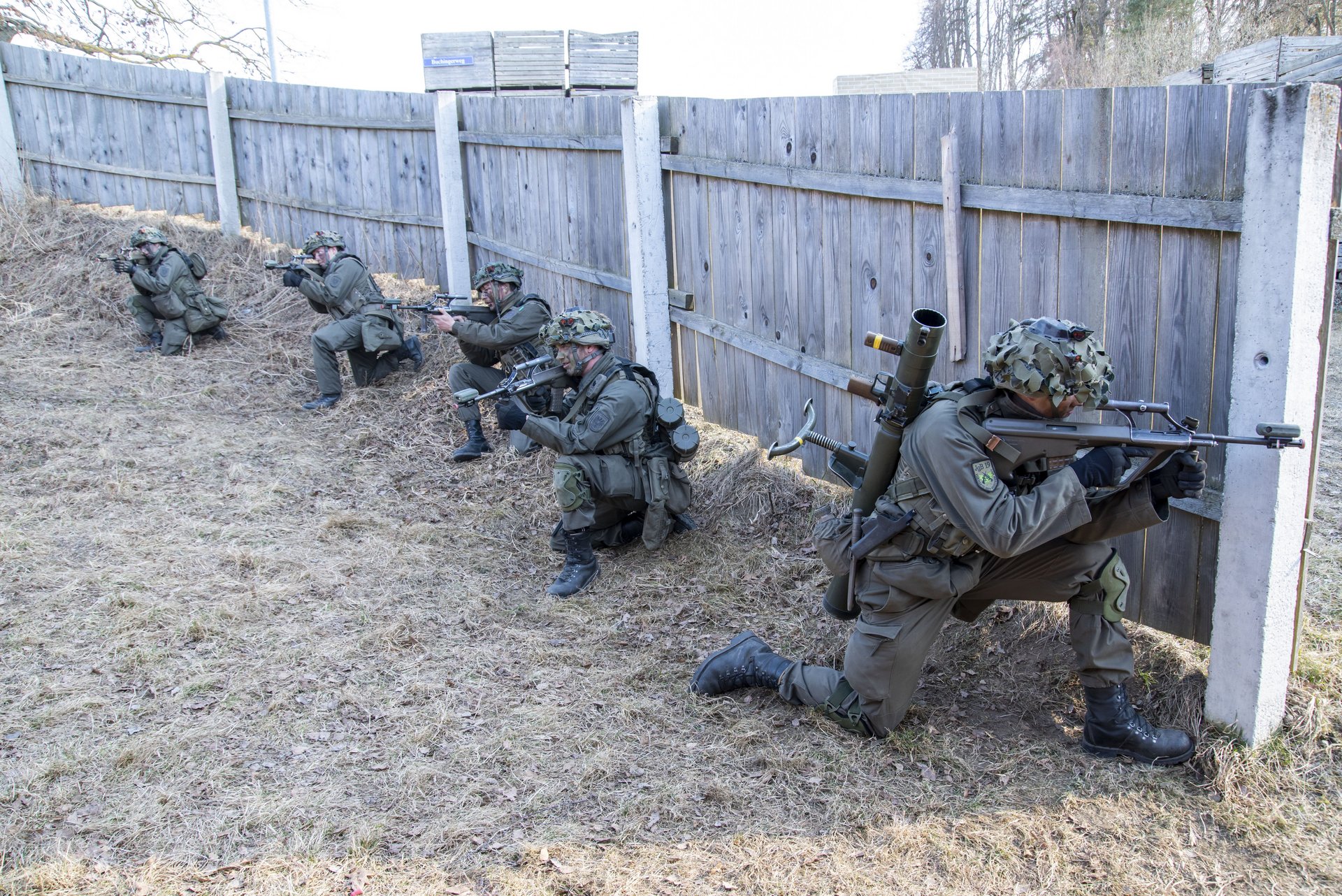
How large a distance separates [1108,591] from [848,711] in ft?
3.51

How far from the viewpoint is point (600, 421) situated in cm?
587

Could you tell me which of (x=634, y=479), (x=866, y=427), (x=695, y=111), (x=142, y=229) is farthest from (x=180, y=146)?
(x=866, y=427)

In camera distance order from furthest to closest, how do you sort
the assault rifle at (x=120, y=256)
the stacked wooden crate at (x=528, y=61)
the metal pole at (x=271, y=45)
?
the metal pole at (x=271, y=45) → the stacked wooden crate at (x=528, y=61) → the assault rifle at (x=120, y=256)

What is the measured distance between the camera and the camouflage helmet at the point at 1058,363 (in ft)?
11.7

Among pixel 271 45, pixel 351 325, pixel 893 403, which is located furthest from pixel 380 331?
pixel 271 45

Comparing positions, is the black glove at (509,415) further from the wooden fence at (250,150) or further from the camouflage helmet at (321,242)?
the wooden fence at (250,150)

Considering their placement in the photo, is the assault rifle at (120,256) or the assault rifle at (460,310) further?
the assault rifle at (120,256)

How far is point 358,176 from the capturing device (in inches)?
440

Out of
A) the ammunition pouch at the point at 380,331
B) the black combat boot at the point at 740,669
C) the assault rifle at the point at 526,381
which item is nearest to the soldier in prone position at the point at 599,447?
the assault rifle at the point at 526,381

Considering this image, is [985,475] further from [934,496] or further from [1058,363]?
[1058,363]

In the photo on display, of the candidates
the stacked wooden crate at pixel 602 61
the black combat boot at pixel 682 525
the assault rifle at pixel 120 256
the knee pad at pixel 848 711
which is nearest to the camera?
the knee pad at pixel 848 711

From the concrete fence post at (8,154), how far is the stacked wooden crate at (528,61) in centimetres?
757

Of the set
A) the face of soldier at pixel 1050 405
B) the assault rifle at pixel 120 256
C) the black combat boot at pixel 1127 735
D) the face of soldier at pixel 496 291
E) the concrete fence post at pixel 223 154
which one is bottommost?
the black combat boot at pixel 1127 735

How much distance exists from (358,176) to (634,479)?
6.74m
